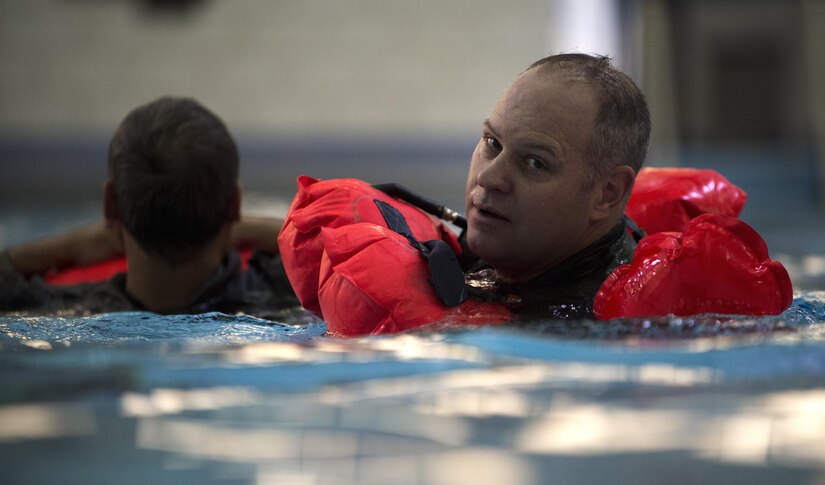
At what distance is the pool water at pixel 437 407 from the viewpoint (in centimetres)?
115

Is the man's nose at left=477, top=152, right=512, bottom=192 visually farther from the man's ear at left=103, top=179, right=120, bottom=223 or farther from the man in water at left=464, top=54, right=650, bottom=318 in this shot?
the man's ear at left=103, top=179, right=120, bottom=223

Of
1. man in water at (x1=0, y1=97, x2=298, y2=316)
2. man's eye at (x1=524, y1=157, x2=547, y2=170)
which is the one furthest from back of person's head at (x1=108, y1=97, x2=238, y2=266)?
man's eye at (x1=524, y1=157, x2=547, y2=170)

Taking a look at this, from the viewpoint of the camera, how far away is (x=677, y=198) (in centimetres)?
222

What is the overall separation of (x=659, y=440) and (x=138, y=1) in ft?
27.9

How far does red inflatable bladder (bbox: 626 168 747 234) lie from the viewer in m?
2.21

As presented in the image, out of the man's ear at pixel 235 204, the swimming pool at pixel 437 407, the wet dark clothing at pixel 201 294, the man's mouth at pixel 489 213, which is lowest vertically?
the wet dark clothing at pixel 201 294

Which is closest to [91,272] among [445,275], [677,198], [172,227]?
[172,227]

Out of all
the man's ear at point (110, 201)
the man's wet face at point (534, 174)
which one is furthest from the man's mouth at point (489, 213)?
the man's ear at point (110, 201)

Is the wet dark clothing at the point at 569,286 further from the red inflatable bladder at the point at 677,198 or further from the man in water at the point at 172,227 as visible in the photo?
the man in water at the point at 172,227

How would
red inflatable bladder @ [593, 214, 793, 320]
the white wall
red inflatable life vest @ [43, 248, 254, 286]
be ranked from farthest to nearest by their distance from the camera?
the white wall → red inflatable life vest @ [43, 248, 254, 286] → red inflatable bladder @ [593, 214, 793, 320]

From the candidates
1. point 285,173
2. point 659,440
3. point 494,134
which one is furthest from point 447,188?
point 659,440

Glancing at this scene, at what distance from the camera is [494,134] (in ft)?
5.85

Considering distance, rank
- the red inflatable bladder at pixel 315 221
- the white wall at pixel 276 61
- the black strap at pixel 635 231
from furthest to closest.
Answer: the white wall at pixel 276 61 < the black strap at pixel 635 231 < the red inflatable bladder at pixel 315 221

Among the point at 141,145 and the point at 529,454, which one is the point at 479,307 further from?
the point at 141,145
